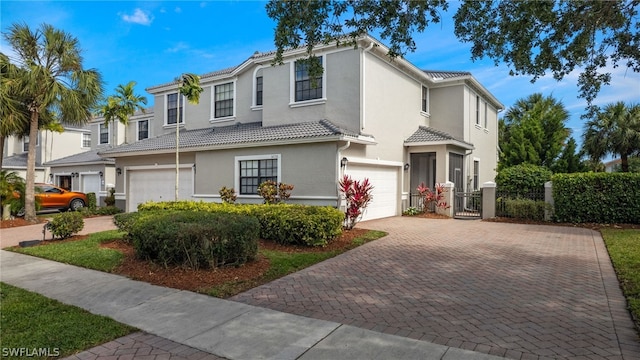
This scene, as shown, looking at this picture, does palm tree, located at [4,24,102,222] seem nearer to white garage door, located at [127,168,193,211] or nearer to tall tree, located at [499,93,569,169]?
white garage door, located at [127,168,193,211]

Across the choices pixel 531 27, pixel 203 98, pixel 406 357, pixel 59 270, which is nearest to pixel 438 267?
pixel 406 357

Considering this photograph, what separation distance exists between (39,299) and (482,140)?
2177cm

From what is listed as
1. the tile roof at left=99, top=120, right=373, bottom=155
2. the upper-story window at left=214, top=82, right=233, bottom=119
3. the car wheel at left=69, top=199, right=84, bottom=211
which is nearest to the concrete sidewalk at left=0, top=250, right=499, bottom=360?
the tile roof at left=99, top=120, right=373, bottom=155

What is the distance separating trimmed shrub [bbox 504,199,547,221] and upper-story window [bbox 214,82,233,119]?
13579 mm

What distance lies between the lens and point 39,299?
547cm

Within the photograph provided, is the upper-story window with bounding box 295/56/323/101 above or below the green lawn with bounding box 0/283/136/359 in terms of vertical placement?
above

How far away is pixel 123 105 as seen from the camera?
81.5 feet

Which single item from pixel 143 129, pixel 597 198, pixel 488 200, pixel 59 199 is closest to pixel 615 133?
pixel 597 198

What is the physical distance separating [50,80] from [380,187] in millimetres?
13905

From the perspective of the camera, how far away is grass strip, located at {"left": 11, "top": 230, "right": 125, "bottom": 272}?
766cm

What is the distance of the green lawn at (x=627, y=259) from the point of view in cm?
529

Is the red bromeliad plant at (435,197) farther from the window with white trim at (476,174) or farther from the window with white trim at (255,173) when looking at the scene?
the window with white trim at (255,173)

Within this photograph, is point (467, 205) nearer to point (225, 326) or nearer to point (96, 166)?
point (225, 326)

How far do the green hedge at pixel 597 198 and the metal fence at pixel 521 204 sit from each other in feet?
1.94
